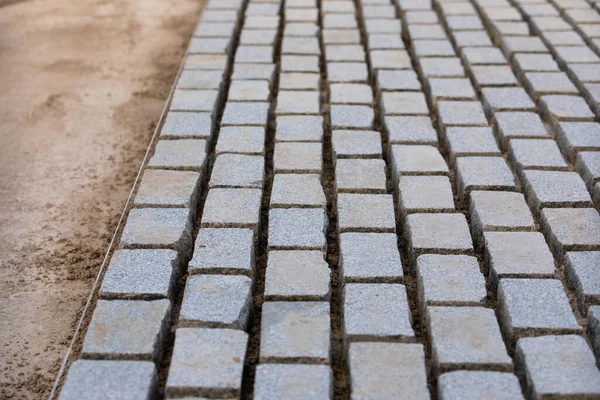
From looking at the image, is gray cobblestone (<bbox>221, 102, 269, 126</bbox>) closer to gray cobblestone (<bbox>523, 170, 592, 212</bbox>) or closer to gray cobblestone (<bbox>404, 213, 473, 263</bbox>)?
gray cobblestone (<bbox>404, 213, 473, 263</bbox>)

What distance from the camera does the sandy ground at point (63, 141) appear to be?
305cm

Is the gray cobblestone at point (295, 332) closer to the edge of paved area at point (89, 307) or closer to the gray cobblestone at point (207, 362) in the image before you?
the gray cobblestone at point (207, 362)

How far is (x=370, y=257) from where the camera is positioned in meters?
3.00

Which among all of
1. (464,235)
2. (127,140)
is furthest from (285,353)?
(127,140)

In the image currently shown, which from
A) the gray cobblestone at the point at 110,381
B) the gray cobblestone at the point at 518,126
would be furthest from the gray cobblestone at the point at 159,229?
the gray cobblestone at the point at 518,126

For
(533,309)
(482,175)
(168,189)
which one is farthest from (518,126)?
(168,189)

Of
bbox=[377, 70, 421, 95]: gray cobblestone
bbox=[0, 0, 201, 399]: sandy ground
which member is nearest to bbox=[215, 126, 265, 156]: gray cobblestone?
bbox=[0, 0, 201, 399]: sandy ground

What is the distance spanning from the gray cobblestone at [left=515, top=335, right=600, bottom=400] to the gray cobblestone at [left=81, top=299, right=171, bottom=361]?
1.25m

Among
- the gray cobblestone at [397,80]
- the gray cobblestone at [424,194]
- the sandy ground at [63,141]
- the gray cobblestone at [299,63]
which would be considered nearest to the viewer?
the sandy ground at [63,141]

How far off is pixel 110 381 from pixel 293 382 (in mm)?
590

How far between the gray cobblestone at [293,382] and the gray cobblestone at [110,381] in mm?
354

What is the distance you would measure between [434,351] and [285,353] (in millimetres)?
507

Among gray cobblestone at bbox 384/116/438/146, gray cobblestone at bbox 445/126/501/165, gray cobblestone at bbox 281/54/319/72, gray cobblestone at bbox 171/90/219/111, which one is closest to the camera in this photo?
gray cobblestone at bbox 445/126/501/165

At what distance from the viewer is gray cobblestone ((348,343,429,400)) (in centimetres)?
236
